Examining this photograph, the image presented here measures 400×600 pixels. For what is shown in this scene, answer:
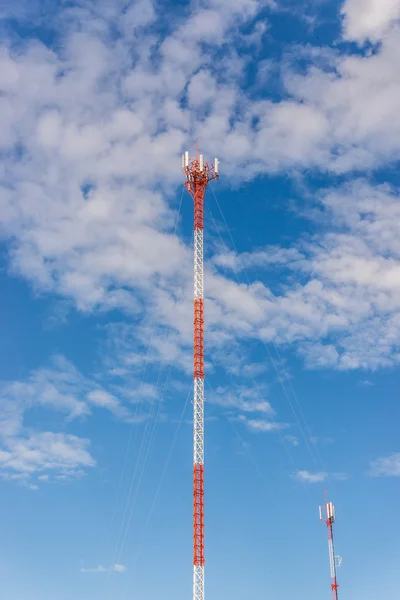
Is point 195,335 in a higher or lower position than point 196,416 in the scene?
higher

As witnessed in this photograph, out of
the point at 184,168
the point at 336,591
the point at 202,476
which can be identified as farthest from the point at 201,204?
the point at 336,591

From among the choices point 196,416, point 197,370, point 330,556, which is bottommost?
point 330,556

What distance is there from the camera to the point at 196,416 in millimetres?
100375

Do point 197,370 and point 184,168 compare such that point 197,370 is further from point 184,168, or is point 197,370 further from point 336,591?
point 336,591

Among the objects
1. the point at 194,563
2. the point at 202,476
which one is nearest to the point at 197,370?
the point at 202,476

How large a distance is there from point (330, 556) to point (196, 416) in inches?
1254

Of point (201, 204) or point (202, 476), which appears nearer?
point (202, 476)

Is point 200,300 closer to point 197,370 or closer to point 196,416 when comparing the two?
point 197,370

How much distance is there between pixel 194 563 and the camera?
93750 millimetres

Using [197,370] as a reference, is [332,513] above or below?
below

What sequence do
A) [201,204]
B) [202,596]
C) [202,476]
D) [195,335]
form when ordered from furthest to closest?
[201,204] → [195,335] → [202,476] → [202,596]

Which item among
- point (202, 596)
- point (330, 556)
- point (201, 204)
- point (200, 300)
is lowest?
point (202, 596)

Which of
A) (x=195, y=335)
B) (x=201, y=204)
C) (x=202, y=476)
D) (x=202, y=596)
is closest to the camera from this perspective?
(x=202, y=596)

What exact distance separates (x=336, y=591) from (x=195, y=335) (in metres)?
43.0
